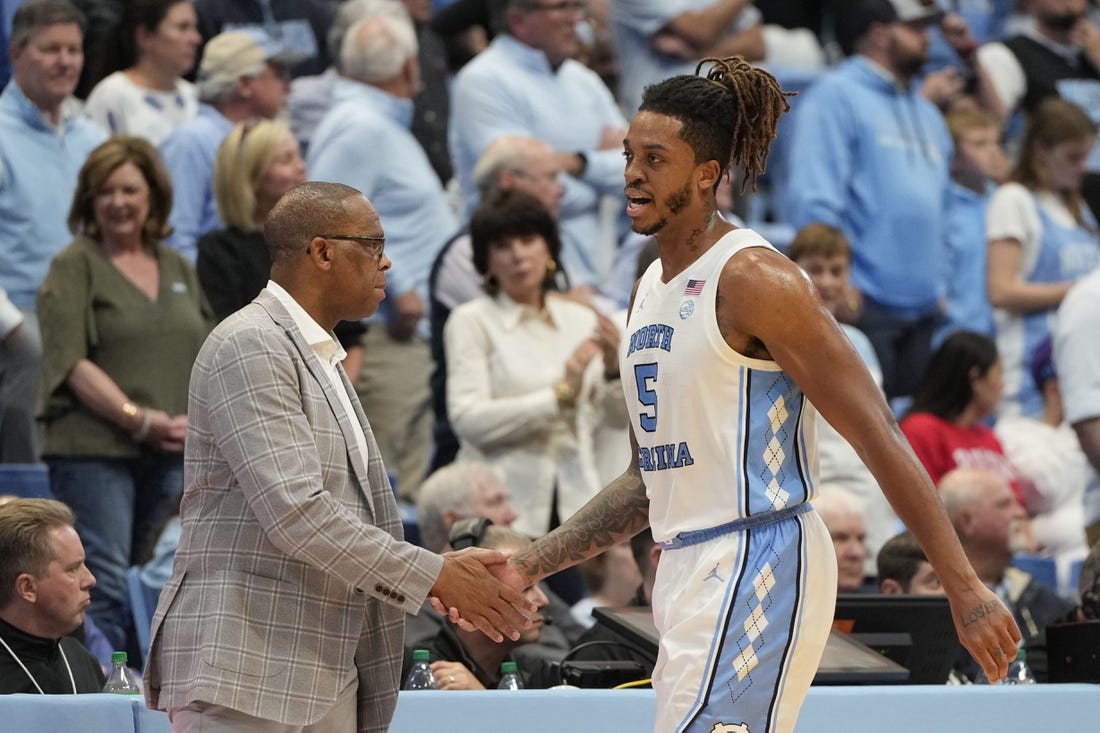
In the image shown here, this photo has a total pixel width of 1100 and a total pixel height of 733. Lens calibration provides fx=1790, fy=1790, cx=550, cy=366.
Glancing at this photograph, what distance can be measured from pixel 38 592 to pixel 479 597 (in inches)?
61.3

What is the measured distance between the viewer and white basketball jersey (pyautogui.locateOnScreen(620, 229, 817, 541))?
3510 millimetres

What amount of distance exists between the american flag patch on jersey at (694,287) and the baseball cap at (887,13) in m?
6.03

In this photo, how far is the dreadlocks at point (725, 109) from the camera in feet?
12.2

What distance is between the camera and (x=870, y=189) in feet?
29.9

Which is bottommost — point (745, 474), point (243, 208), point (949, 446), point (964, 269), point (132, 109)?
point (964, 269)

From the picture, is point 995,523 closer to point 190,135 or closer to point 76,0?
point 190,135

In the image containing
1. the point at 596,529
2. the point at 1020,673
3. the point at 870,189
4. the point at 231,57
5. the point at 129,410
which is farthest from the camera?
the point at 870,189

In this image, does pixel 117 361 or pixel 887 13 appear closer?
pixel 117 361

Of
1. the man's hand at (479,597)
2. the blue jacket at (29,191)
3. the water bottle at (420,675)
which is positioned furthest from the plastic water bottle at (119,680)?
the blue jacket at (29,191)

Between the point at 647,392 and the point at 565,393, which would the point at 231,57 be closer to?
the point at 565,393

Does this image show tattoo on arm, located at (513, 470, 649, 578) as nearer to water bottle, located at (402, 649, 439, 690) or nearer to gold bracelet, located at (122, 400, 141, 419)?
water bottle, located at (402, 649, 439, 690)

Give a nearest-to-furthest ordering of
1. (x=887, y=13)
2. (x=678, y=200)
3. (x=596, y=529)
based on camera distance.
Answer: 1. (x=678, y=200)
2. (x=596, y=529)
3. (x=887, y=13)

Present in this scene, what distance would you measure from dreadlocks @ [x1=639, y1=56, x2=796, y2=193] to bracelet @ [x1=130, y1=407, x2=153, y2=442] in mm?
3186

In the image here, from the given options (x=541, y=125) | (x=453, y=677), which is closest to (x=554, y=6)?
(x=541, y=125)
